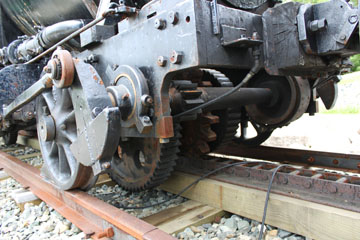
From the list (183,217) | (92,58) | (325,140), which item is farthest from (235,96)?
(325,140)

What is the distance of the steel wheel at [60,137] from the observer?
2238mm

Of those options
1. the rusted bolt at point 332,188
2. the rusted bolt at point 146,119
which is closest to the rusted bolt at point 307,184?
the rusted bolt at point 332,188

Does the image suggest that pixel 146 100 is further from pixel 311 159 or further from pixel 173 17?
pixel 311 159

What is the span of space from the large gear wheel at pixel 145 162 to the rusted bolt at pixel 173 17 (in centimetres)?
92

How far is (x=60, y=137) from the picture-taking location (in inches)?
94.3

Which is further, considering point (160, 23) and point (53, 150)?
point (53, 150)

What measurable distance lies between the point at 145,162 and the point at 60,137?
70 cm

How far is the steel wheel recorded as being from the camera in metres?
2.24

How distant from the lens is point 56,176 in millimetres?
2482

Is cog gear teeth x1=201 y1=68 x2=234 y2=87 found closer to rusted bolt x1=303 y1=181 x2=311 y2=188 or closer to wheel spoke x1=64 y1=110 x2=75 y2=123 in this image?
rusted bolt x1=303 y1=181 x2=311 y2=188

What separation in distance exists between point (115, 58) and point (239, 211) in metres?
1.38

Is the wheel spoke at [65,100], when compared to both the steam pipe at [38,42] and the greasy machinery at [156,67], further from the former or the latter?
the steam pipe at [38,42]

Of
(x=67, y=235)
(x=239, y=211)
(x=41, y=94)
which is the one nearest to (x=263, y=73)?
(x=239, y=211)

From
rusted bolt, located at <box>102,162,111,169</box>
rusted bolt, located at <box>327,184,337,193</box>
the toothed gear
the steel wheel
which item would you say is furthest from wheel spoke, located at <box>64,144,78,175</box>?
rusted bolt, located at <box>327,184,337,193</box>
